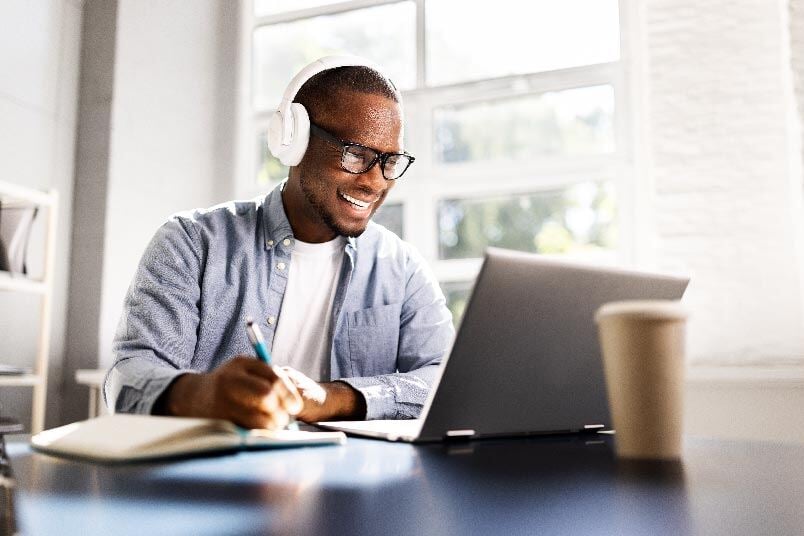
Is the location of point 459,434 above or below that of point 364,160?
below

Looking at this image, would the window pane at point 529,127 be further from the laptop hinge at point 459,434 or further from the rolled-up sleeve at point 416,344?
the laptop hinge at point 459,434

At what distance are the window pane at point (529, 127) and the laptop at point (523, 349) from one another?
7.66 feet

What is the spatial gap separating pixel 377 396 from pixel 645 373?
612mm

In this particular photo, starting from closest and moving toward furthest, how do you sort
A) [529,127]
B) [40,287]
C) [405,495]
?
1. [405,495]
2. [40,287]
3. [529,127]

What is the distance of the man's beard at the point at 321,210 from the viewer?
5.46ft

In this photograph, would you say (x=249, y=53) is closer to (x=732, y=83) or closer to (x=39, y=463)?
(x=732, y=83)

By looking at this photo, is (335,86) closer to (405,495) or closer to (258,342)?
(258,342)

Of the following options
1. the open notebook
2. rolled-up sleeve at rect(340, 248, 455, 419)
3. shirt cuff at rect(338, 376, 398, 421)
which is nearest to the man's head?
rolled-up sleeve at rect(340, 248, 455, 419)

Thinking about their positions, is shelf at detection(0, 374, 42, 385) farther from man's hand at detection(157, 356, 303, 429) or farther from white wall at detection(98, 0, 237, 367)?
man's hand at detection(157, 356, 303, 429)

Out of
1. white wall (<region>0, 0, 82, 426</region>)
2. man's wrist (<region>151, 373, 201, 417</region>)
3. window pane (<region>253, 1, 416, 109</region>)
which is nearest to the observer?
man's wrist (<region>151, 373, 201, 417</region>)

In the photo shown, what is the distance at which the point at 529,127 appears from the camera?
3.28m

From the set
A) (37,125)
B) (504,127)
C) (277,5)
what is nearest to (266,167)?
(277,5)

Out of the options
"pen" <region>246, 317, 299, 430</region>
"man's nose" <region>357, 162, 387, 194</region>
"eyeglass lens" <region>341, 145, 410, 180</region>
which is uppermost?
"eyeglass lens" <region>341, 145, 410, 180</region>

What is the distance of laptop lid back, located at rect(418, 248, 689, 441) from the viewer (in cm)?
79
